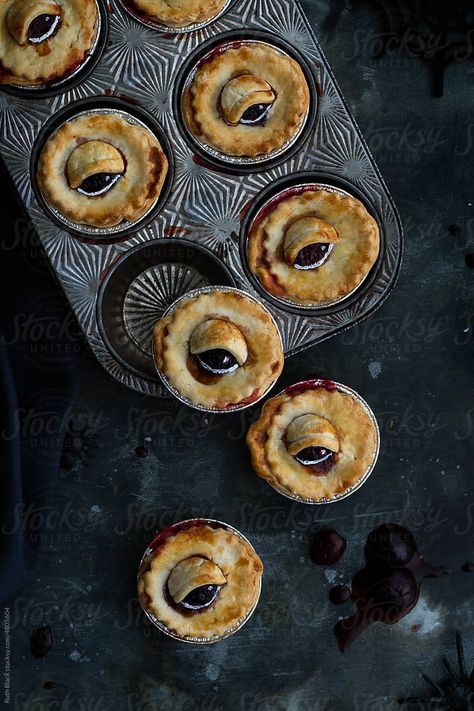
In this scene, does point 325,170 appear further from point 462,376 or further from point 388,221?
point 462,376

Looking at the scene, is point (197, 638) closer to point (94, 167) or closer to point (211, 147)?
point (94, 167)

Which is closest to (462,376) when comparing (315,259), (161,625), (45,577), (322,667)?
(315,259)

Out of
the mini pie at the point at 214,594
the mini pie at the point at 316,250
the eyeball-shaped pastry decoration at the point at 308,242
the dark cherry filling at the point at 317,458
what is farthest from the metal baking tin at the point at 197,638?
the eyeball-shaped pastry decoration at the point at 308,242

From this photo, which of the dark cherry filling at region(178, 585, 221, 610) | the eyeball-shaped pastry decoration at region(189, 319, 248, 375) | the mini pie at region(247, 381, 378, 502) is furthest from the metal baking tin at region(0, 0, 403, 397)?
the dark cherry filling at region(178, 585, 221, 610)

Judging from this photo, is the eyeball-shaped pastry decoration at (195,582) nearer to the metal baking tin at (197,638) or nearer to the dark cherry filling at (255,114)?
the metal baking tin at (197,638)

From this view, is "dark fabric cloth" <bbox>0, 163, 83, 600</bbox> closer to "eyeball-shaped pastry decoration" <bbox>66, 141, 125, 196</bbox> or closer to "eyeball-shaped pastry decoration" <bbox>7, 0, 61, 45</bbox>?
"eyeball-shaped pastry decoration" <bbox>66, 141, 125, 196</bbox>

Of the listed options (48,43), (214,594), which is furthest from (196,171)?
(214,594)
